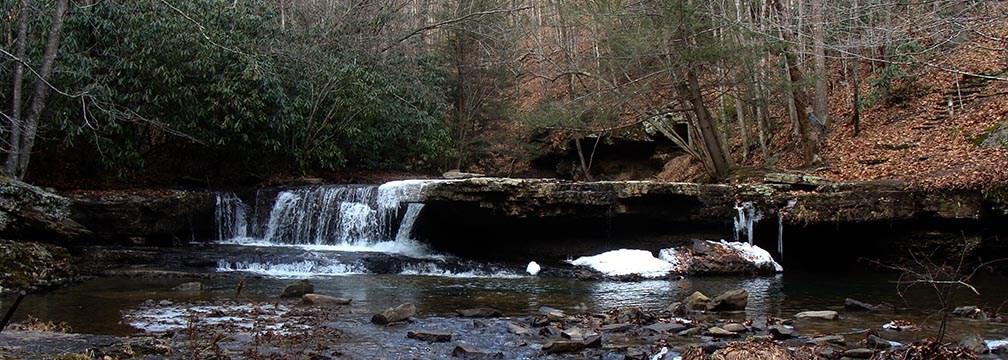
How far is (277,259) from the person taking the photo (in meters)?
12.5

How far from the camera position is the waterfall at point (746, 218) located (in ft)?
44.0

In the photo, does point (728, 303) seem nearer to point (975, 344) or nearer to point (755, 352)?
point (975, 344)

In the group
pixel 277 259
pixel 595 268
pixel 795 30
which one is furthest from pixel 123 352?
pixel 795 30

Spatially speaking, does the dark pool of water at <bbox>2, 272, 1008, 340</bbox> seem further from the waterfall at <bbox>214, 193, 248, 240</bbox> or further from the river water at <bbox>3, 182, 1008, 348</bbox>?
the waterfall at <bbox>214, 193, 248, 240</bbox>

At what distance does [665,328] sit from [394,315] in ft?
9.23

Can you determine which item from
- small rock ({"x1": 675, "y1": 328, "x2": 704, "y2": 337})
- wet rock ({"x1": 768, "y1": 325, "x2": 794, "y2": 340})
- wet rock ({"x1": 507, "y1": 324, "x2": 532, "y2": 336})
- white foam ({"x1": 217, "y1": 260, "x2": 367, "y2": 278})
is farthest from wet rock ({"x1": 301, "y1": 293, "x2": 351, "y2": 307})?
wet rock ({"x1": 768, "y1": 325, "x2": 794, "y2": 340})

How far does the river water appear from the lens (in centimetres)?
859

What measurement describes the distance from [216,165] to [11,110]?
5535 millimetres

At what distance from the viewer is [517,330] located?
7316mm

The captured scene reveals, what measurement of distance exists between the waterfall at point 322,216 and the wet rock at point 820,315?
8.81 metres

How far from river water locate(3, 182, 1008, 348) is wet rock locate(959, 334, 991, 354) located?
1.74 feet

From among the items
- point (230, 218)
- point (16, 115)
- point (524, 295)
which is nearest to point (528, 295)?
point (524, 295)

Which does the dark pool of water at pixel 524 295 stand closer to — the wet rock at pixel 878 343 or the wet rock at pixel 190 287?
the wet rock at pixel 190 287

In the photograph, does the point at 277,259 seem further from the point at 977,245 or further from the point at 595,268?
the point at 977,245
